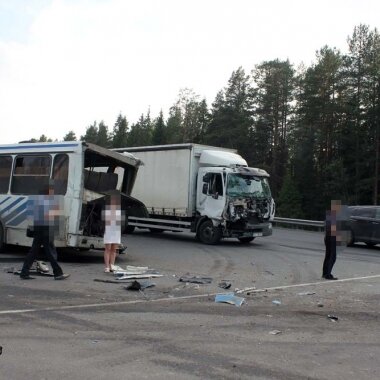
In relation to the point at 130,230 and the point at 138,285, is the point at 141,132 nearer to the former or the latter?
the point at 130,230

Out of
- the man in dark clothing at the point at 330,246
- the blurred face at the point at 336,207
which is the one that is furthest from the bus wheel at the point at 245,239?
the blurred face at the point at 336,207

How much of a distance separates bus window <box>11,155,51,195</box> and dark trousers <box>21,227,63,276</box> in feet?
8.79

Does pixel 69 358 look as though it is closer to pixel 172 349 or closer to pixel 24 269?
pixel 172 349

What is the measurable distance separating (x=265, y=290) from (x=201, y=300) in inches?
68.0

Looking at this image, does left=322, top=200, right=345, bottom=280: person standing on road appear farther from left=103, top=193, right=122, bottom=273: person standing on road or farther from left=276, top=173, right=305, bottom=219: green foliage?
left=276, top=173, right=305, bottom=219: green foliage

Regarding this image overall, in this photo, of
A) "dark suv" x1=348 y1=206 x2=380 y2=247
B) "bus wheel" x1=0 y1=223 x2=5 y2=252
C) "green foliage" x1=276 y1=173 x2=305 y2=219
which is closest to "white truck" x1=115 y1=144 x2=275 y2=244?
"dark suv" x1=348 y1=206 x2=380 y2=247

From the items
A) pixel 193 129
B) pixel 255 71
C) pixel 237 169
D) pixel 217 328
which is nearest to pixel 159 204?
pixel 237 169

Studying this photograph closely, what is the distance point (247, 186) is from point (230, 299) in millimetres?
10143

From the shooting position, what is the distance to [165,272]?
38.3ft

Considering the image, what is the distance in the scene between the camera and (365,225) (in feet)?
65.7

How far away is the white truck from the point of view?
18141mm

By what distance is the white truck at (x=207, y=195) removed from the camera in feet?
59.5

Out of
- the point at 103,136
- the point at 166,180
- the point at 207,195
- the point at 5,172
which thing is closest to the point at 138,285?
the point at 5,172

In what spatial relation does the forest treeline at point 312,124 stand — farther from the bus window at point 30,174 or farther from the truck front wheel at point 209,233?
the bus window at point 30,174
